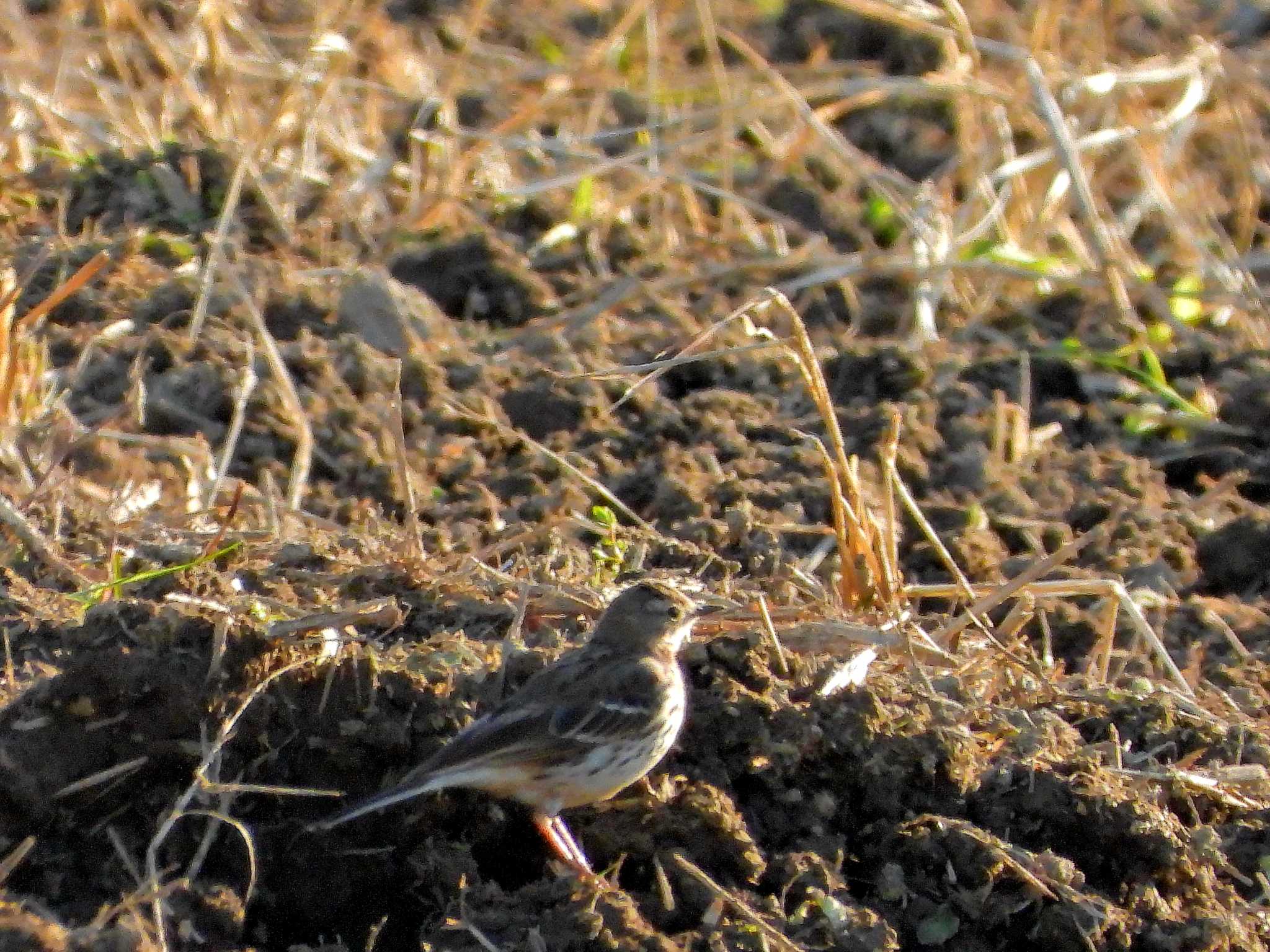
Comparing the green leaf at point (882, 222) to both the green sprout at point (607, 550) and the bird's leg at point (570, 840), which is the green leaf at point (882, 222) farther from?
the bird's leg at point (570, 840)

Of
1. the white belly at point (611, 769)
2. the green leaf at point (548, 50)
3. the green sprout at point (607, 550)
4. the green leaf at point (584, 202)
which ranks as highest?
the white belly at point (611, 769)

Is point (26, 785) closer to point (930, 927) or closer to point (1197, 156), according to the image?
point (930, 927)

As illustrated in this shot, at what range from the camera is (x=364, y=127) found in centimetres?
962

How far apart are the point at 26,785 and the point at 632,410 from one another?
146 inches

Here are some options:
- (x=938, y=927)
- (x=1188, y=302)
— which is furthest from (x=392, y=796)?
(x=1188, y=302)

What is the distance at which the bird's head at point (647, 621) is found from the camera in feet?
16.0

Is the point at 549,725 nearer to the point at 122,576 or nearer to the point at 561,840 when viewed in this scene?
the point at 561,840

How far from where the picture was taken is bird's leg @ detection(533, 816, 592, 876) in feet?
14.8

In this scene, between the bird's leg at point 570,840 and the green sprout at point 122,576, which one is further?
the green sprout at point 122,576

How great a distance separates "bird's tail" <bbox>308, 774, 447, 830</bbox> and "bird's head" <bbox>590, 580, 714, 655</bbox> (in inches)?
26.2

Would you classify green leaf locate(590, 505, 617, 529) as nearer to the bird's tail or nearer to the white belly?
the white belly

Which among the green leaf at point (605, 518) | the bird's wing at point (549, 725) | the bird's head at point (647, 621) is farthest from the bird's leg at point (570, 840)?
the green leaf at point (605, 518)

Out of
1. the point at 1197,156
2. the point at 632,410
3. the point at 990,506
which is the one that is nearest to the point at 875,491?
the point at 990,506

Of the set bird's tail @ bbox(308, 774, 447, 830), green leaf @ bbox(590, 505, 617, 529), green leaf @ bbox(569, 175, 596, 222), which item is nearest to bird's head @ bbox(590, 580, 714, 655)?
bird's tail @ bbox(308, 774, 447, 830)
